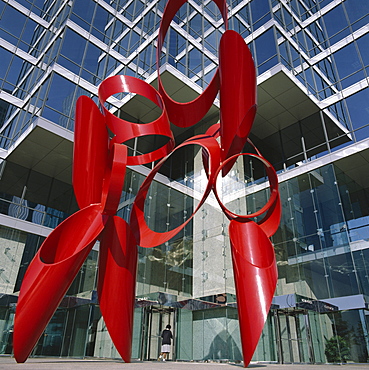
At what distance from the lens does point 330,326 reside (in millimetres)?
11297

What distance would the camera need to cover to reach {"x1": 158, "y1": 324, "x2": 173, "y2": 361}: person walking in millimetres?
12008

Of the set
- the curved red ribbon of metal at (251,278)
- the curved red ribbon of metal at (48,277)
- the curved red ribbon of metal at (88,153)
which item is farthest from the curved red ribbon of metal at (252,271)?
the curved red ribbon of metal at (48,277)

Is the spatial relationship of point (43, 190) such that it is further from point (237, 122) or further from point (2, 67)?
point (237, 122)

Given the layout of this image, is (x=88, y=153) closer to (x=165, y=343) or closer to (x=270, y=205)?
(x=270, y=205)

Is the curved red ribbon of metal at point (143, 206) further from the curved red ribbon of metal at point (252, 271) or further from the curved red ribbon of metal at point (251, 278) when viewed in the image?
the curved red ribbon of metal at point (251, 278)

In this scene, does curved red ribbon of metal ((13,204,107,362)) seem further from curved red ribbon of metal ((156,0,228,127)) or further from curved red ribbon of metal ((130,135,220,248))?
curved red ribbon of metal ((156,0,228,127))

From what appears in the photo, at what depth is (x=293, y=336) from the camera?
11797 mm

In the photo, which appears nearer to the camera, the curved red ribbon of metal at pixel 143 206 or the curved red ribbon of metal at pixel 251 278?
the curved red ribbon of metal at pixel 251 278

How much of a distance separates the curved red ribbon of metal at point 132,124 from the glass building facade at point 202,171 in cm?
551

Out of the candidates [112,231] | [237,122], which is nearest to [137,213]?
[112,231]

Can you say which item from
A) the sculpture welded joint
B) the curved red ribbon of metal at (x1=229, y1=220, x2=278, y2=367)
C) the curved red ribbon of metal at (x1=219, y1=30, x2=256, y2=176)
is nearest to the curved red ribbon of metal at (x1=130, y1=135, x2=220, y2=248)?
the sculpture welded joint

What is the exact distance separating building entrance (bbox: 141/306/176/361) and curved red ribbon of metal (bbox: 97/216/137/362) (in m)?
4.56

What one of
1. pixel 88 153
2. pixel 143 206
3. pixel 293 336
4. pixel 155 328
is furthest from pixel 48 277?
pixel 293 336

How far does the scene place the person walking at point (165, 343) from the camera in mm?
12008
